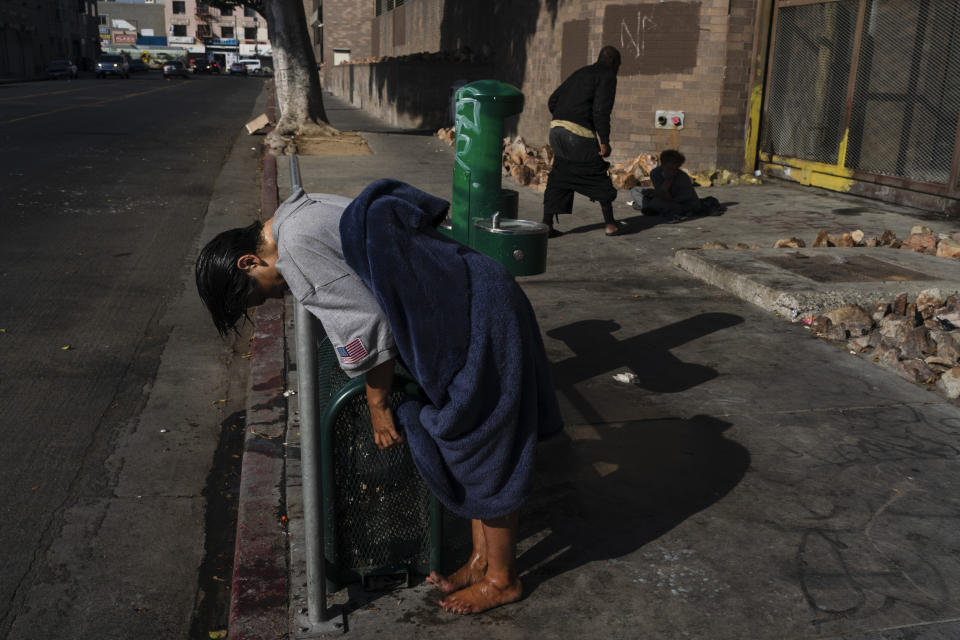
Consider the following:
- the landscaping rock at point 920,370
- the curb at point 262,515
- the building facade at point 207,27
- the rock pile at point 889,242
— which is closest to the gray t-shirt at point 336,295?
the curb at point 262,515

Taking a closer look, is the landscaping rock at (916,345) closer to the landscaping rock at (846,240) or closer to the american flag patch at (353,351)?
the landscaping rock at (846,240)

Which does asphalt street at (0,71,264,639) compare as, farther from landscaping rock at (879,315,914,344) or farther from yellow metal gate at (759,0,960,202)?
yellow metal gate at (759,0,960,202)

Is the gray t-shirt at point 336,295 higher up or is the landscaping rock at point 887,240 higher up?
the gray t-shirt at point 336,295

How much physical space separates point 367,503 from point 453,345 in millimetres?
729

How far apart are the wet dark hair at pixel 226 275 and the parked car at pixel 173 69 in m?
67.0

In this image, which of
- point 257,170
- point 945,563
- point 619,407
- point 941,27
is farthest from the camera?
point 257,170

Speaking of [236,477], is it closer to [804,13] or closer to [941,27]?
[941,27]

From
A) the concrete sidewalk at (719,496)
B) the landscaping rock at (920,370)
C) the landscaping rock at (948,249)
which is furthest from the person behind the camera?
Result: the landscaping rock at (948,249)

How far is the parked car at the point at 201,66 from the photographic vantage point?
279 feet

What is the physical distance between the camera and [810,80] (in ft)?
36.9

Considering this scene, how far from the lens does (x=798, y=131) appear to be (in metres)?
11.5

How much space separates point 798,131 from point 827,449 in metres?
8.70

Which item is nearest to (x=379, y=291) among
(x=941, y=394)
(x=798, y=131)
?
(x=941, y=394)

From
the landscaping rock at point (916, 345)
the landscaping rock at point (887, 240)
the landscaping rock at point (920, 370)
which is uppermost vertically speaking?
the landscaping rock at point (887, 240)
